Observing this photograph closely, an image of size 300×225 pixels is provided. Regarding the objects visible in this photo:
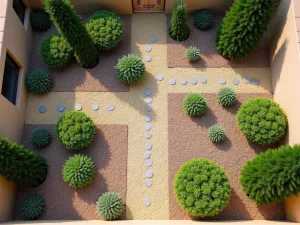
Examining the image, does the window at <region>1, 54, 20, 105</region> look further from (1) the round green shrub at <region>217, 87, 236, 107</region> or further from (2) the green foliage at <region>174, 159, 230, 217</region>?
(1) the round green shrub at <region>217, 87, 236, 107</region>

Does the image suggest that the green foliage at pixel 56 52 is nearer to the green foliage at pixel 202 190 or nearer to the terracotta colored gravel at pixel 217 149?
the terracotta colored gravel at pixel 217 149

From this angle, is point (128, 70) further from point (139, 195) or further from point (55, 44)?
point (139, 195)

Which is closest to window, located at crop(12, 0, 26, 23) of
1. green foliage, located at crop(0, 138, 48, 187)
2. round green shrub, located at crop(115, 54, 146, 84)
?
round green shrub, located at crop(115, 54, 146, 84)

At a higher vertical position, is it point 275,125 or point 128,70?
point 128,70

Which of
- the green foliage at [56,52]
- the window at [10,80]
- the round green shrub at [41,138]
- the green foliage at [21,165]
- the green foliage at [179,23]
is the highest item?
the green foliage at [179,23]

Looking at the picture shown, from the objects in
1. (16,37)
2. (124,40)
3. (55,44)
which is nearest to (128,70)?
(124,40)

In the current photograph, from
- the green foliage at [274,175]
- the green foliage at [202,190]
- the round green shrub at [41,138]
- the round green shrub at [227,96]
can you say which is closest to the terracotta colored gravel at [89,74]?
the round green shrub at [41,138]
